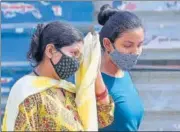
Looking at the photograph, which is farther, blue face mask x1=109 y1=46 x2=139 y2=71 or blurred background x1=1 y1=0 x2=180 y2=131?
blurred background x1=1 y1=0 x2=180 y2=131

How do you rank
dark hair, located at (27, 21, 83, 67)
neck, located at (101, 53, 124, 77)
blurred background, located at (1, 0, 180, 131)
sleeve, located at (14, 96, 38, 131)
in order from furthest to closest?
blurred background, located at (1, 0, 180, 131), neck, located at (101, 53, 124, 77), dark hair, located at (27, 21, 83, 67), sleeve, located at (14, 96, 38, 131)

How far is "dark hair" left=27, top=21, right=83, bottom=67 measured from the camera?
95.7 inches

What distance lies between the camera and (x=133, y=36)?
8.84 feet

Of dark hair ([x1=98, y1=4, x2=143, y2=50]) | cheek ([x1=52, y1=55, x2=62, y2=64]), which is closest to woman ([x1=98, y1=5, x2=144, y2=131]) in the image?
dark hair ([x1=98, y1=4, x2=143, y2=50])

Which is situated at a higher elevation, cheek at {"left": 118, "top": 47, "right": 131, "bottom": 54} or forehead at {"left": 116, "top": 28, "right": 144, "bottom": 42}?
forehead at {"left": 116, "top": 28, "right": 144, "bottom": 42}

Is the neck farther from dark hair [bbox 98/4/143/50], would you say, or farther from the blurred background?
the blurred background

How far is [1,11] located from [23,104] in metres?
2.21

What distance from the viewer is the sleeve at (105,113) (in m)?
2.50

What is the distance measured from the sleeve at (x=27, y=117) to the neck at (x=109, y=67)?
1.89 feet

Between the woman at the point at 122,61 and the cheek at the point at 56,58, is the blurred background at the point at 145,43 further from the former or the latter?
the cheek at the point at 56,58

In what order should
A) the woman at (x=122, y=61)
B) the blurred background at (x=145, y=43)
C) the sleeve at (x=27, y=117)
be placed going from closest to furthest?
1. the sleeve at (x=27, y=117)
2. the woman at (x=122, y=61)
3. the blurred background at (x=145, y=43)

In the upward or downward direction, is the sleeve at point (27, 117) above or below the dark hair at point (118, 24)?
below

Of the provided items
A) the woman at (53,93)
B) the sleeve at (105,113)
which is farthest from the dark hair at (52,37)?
the sleeve at (105,113)

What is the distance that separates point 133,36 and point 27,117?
2.27 ft
